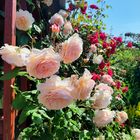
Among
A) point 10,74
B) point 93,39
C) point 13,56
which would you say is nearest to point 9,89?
point 10,74

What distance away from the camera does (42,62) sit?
1.90 meters

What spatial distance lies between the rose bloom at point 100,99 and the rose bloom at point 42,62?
18.3 inches

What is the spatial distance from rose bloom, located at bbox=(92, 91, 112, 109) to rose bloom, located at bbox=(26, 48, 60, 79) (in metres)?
0.47

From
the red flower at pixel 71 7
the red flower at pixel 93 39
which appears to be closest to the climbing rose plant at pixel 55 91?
the red flower at pixel 93 39

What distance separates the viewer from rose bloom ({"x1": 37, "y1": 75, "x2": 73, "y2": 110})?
1900 mm

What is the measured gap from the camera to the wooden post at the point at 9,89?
2139 mm

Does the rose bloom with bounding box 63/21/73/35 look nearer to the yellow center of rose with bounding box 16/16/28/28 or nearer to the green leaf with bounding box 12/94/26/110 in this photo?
the yellow center of rose with bounding box 16/16/28/28

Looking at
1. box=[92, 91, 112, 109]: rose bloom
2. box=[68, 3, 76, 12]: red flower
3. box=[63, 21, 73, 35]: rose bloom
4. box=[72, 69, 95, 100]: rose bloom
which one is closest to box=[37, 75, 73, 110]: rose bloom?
box=[72, 69, 95, 100]: rose bloom

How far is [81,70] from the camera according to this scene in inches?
126

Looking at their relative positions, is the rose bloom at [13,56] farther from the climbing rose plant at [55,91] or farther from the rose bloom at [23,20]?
the rose bloom at [23,20]

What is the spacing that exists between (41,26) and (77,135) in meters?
0.84

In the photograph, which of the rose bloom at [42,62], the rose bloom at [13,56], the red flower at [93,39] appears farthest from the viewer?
the red flower at [93,39]

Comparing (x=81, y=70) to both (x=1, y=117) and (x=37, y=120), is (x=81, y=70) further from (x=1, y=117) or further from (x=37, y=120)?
(x=37, y=120)

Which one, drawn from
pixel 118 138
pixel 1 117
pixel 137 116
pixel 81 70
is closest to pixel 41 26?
pixel 81 70
